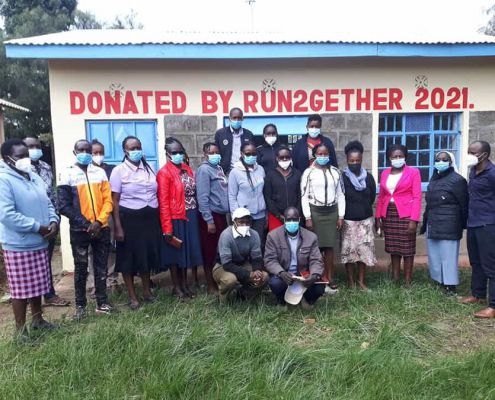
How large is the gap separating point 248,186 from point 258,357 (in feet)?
6.63

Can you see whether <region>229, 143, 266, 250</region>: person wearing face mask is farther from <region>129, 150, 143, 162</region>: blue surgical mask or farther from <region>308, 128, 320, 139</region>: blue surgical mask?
<region>129, 150, 143, 162</region>: blue surgical mask

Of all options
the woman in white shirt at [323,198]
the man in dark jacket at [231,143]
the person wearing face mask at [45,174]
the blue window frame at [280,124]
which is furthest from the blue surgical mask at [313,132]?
the person wearing face mask at [45,174]

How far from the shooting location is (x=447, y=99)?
6.66 m

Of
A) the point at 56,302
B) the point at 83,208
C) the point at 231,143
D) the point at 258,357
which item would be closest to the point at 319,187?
the point at 231,143

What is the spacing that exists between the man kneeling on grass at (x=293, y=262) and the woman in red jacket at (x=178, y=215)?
917mm

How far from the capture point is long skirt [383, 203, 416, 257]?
5.20 m

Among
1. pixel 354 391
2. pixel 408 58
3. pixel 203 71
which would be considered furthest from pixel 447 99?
pixel 354 391

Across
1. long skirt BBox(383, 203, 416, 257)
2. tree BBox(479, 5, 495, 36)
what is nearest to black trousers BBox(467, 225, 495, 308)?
long skirt BBox(383, 203, 416, 257)

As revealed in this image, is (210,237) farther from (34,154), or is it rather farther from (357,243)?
(34,154)

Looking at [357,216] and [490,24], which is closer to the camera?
[357,216]

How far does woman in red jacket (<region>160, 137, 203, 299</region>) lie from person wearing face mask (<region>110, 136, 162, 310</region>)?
119 millimetres

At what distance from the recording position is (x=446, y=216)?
4.88 metres

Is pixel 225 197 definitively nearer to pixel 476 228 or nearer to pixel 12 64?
pixel 476 228

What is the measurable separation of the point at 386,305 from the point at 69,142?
457cm
